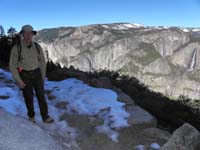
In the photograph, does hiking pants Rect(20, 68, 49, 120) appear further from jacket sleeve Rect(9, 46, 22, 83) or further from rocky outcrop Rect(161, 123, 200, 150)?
rocky outcrop Rect(161, 123, 200, 150)

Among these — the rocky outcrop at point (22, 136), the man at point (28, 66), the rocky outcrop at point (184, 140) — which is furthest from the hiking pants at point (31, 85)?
the rocky outcrop at point (184, 140)

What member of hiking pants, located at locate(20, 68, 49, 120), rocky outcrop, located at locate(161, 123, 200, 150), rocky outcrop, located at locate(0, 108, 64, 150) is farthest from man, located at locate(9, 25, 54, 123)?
rocky outcrop, located at locate(161, 123, 200, 150)

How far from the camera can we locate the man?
7762 millimetres

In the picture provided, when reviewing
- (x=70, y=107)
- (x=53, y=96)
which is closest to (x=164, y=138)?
(x=70, y=107)

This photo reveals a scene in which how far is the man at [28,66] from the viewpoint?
7.76 m

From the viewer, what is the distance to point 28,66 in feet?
26.1

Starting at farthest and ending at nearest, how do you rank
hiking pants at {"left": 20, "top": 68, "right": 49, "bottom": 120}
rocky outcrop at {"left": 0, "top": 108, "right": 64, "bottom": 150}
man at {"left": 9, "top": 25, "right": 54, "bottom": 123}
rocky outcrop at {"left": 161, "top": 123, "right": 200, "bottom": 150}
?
hiking pants at {"left": 20, "top": 68, "right": 49, "bottom": 120}
man at {"left": 9, "top": 25, "right": 54, "bottom": 123}
rocky outcrop at {"left": 161, "top": 123, "right": 200, "bottom": 150}
rocky outcrop at {"left": 0, "top": 108, "right": 64, "bottom": 150}

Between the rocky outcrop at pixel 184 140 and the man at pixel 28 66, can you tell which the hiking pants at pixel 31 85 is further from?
the rocky outcrop at pixel 184 140

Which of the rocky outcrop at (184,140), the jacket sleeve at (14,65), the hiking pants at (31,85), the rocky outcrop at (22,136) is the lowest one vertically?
the rocky outcrop at (184,140)

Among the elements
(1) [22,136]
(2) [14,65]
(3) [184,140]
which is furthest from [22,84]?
(3) [184,140]

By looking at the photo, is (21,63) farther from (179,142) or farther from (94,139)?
(179,142)

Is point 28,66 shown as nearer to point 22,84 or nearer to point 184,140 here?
point 22,84

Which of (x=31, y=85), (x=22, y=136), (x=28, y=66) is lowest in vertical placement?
(x=22, y=136)

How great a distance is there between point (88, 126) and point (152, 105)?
12.1 ft
